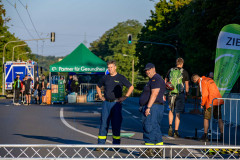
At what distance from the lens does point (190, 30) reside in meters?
41.4

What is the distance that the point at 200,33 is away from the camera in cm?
4100

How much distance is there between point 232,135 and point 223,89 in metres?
1.47

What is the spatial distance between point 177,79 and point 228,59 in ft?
4.84

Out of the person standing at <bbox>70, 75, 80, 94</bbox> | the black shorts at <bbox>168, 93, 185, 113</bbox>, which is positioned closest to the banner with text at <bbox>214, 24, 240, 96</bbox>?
the black shorts at <bbox>168, 93, 185, 113</bbox>

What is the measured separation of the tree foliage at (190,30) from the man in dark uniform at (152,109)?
19.9 metres

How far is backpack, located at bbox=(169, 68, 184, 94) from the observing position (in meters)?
12.8

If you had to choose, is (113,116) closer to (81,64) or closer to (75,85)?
(81,64)

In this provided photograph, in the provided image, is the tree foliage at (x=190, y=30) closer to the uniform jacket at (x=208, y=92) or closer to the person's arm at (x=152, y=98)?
the uniform jacket at (x=208, y=92)

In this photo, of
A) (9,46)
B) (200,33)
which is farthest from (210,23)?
(9,46)

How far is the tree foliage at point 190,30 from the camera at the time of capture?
36.3m

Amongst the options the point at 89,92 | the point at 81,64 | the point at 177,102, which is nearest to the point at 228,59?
the point at 177,102

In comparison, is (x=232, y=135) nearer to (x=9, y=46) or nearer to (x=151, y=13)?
(x=151, y=13)

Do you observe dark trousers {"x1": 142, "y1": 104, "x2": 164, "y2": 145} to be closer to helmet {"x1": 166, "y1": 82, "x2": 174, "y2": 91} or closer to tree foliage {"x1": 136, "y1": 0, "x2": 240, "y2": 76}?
helmet {"x1": 166, "y1": 82, "x2": 174, "y2": 91}

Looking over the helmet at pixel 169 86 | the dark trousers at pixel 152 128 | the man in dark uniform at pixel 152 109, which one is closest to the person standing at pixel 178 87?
the helmet at pixel 169 86
